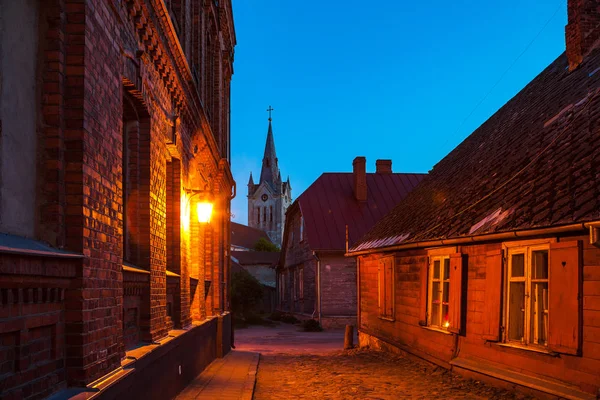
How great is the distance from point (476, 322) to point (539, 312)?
2.02 metres

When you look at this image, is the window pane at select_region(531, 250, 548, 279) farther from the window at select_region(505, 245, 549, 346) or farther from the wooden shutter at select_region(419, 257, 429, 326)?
the wooden shutter at select_region(419, 257, 429, 326)

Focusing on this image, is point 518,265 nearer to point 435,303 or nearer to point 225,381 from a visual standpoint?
point 435,303

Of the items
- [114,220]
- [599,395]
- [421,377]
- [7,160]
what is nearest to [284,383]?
[421,377]

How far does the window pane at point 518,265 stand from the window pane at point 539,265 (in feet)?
1.27

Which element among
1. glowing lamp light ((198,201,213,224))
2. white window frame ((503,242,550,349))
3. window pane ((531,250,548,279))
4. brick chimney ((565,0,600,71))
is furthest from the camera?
brick chimney ((565,0,600,71))

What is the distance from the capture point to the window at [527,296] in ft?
30.5

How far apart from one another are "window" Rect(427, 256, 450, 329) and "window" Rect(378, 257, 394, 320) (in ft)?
9.66

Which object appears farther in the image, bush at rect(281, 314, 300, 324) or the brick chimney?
bush at rect(281, 314, 300, 324)

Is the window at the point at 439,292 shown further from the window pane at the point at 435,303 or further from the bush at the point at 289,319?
the bush at the point at 289,319

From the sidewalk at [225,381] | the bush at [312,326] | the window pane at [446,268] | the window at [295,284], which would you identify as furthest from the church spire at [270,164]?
the window pane at [446,268]

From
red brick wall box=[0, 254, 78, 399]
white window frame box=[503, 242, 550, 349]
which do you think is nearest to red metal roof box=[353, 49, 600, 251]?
white window frame box=[503, 242, 550, 349]

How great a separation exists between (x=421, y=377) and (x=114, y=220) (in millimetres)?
8585

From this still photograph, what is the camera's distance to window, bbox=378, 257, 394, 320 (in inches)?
648

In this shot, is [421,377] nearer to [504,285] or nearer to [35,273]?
[504,285]
